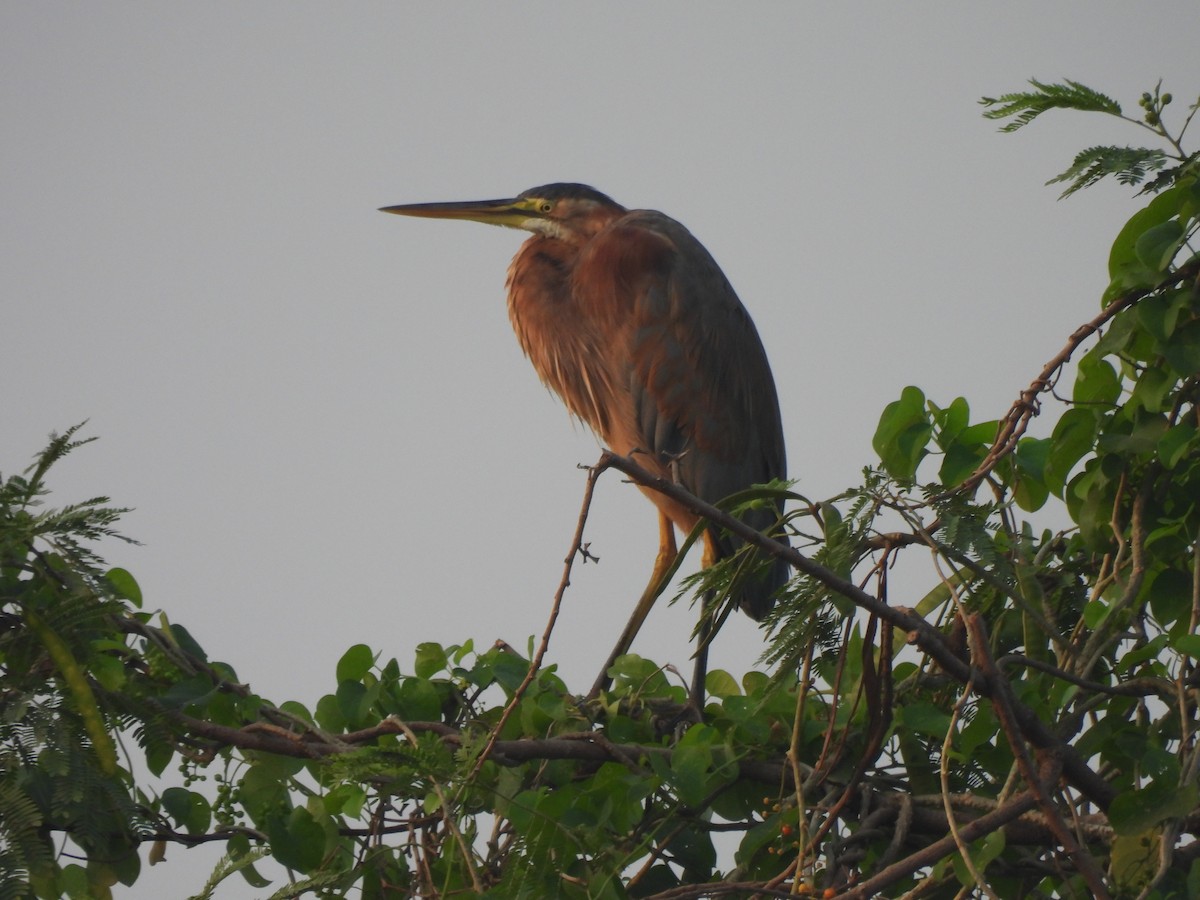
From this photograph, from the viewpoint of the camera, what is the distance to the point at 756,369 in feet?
14.9

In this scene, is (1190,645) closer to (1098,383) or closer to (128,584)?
A: (1098,383)

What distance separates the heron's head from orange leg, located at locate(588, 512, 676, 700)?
3.96 feet

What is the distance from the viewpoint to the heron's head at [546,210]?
4.81 meters

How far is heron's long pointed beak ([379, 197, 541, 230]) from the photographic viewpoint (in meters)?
4.87

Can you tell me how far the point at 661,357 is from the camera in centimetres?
427

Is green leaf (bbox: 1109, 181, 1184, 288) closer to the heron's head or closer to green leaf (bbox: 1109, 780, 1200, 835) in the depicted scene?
green leaf (bbox: 1109, 780, 1200, 835)

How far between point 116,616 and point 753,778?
1.09m

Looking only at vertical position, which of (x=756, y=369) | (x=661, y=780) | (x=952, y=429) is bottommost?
(x=661, y=780)

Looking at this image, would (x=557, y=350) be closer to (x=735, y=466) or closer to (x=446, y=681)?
(x=735, y=466)

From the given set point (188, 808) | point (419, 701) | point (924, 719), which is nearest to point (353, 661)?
point (419, 701)

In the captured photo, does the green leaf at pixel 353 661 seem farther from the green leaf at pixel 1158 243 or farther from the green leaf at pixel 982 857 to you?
the green leaf at pixel 1158 243

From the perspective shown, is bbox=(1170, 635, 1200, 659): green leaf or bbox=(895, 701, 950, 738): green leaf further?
bbox=(895, 701, 950, 738): green leaf

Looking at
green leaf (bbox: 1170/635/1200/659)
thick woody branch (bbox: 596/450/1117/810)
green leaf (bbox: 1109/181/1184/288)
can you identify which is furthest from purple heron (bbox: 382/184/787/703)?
thick woody branch (bbox: 596/450/1117/810)

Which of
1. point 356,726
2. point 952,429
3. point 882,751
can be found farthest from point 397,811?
point 952,429
